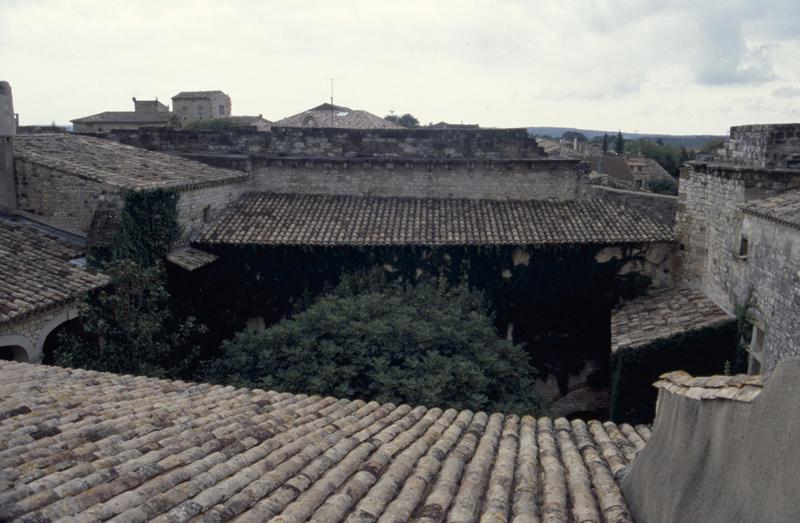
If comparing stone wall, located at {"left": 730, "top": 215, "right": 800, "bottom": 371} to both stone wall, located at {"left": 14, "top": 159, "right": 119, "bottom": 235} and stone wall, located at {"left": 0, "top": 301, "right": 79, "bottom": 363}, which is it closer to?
stone wall, located at {"left": 0, "top": 301, "right": 79, "bottom": 363}

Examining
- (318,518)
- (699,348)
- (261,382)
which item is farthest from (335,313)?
(318,518)

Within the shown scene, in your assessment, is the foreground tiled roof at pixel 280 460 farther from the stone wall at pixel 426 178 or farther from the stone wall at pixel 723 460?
the stone wall at pixel 426 178

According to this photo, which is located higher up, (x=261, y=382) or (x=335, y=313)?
(x=335, y=313)

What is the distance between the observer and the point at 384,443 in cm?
589

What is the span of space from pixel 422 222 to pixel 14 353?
9.48 m

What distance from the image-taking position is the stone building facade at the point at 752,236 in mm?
10023

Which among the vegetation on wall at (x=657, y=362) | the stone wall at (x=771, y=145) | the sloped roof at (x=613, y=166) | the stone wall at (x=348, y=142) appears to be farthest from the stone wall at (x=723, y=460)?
the sloped roof at (x=613, y=166)

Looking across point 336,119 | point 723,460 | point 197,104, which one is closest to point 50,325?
point 723,460

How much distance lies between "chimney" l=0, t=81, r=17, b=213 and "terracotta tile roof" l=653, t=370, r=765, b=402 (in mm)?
13974

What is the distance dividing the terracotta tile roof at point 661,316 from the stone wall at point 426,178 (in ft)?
12.8

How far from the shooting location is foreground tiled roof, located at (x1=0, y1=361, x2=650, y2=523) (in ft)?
13.8

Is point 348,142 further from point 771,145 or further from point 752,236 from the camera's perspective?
point 752,236

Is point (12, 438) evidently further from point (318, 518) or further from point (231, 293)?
point (231, 293)

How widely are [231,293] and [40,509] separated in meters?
12.4
